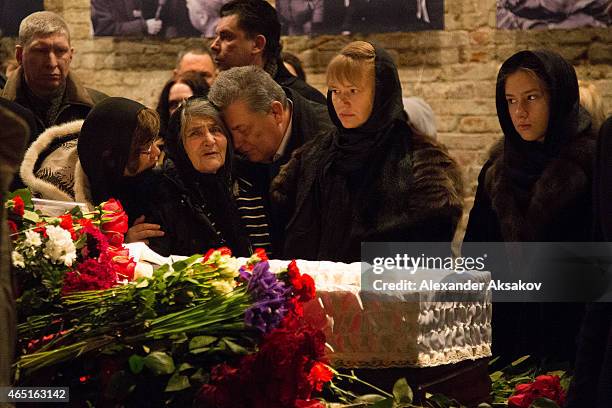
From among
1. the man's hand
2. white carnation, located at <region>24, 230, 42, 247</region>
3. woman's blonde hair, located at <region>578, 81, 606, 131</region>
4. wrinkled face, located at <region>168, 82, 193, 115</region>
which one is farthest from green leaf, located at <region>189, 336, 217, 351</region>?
the man's hand

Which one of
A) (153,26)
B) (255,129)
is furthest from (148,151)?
(153,26)

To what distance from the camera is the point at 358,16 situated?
780 cm

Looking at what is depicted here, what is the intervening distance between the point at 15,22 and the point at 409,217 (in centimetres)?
485

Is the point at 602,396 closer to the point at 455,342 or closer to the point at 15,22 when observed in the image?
the point at 455,342


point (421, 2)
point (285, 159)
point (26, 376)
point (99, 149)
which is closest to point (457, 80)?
point (421, 2)

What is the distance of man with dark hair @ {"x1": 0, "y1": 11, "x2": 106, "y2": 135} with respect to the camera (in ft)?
15.7

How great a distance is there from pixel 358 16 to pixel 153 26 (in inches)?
59.7

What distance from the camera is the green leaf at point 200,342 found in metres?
2.77

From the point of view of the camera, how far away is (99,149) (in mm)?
3936

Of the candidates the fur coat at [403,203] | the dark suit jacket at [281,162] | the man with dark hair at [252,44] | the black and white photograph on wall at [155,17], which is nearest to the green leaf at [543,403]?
the fur coat at [403,203]

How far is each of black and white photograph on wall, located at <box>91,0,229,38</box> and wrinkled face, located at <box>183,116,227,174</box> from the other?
3.91m

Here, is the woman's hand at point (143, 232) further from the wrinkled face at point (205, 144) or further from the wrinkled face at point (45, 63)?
the wrinkled face at point (45, 63)

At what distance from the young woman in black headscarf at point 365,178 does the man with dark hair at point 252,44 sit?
109 cm

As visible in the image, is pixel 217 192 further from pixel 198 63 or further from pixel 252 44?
pixel 198 63
